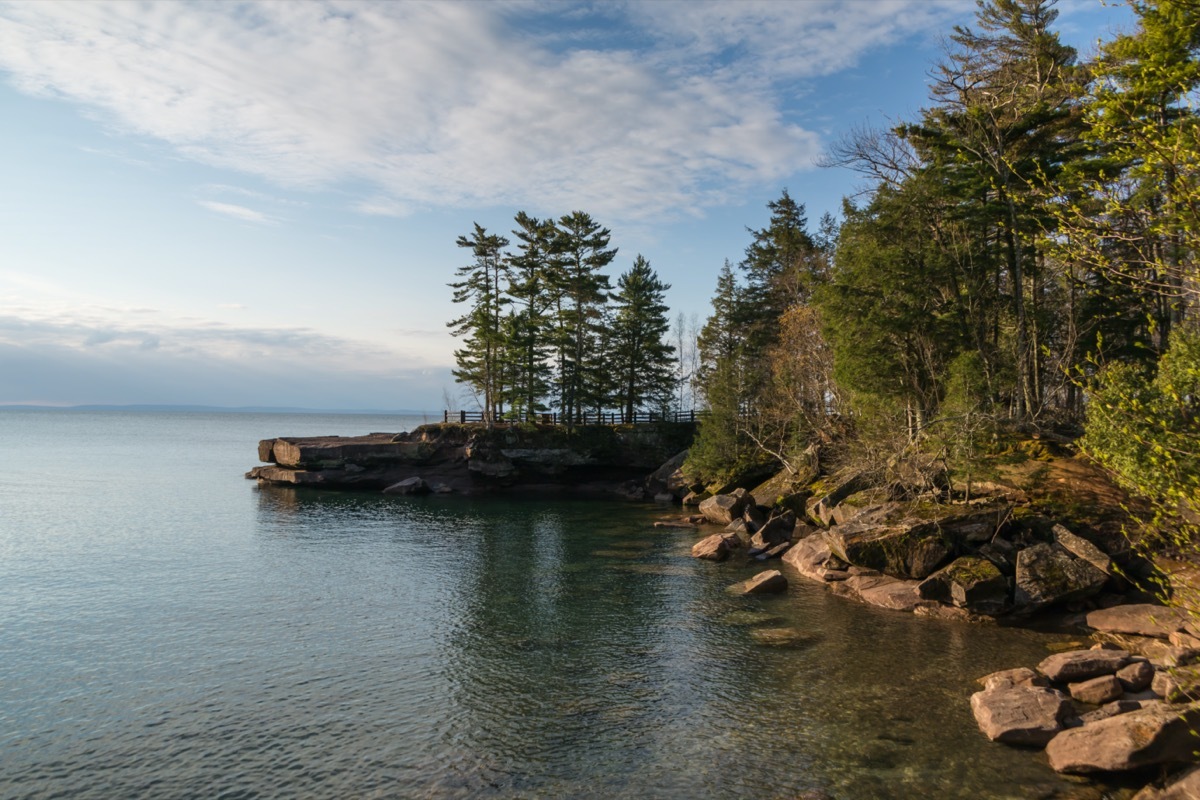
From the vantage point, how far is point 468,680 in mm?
17891

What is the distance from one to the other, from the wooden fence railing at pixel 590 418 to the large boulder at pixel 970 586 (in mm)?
42400

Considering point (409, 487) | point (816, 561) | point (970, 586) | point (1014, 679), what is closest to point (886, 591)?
point (970, 586)

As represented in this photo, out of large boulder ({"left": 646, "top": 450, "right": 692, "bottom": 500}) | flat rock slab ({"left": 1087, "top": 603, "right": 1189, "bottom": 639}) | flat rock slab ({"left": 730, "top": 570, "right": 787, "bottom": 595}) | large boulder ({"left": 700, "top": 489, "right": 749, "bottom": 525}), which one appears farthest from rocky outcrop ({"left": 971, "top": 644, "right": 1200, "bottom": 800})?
large boulder ({"left": 646, "top": 450, "right": 692, "bottom": 500})

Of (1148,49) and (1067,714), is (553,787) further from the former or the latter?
(1148,49)

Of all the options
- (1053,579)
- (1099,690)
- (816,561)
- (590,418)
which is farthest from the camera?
(590,418)

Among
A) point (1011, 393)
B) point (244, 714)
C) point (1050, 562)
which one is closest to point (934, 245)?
point (1011, 393)

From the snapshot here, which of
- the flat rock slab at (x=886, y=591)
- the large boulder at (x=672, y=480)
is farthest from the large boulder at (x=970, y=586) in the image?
the large boulder at (x=672, y=480)

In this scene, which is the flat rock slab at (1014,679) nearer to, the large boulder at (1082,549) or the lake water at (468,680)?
the lake water at (468,680)

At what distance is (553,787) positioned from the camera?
1263 centimetres

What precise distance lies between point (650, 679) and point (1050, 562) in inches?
568

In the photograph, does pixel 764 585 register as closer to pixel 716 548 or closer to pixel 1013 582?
pixel 716 548

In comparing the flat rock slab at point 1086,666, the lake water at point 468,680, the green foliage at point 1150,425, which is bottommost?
the lake water at point 468,680

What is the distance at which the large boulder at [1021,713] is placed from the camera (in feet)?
45.8

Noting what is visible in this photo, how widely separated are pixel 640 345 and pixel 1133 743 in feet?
187
